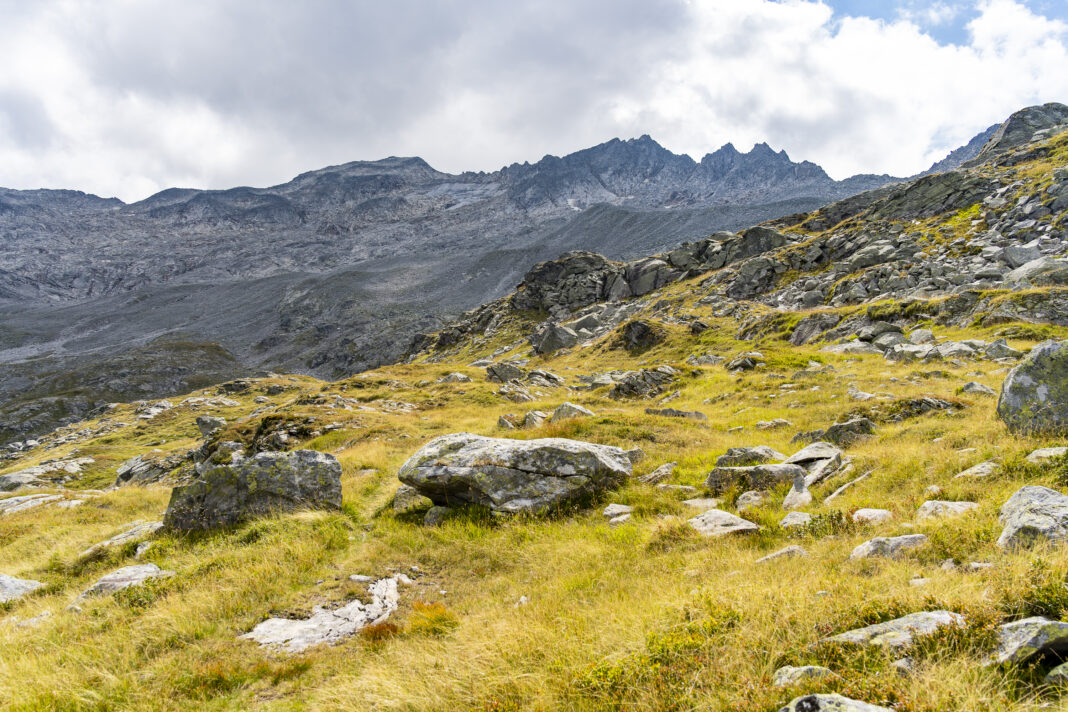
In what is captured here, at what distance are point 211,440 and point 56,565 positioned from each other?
1843cm

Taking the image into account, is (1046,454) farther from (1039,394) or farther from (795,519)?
(795,519)

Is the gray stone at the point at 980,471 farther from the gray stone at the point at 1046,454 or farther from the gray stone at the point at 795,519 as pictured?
the gray stone at the point at 795,519

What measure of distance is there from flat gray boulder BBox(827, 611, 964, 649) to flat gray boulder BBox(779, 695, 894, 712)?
89 centimetres

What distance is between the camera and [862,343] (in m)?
30.6

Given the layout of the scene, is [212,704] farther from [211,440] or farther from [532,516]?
[211,440]

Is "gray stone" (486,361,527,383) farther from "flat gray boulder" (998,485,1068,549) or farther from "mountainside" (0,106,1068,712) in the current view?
"flat gray boulder" (998,485,1068,549)

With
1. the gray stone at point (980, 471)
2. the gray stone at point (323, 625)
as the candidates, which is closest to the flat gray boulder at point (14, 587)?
the gray stone at point (323, 625)

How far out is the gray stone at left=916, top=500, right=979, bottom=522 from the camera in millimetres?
6727

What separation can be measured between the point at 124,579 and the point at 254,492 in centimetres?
329

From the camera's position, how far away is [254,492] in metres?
11.8

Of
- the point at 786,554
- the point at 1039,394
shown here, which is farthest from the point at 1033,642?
the point at 1039,394

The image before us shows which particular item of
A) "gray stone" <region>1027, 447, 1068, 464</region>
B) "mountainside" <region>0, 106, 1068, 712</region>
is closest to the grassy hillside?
"mountainside" <region>0, 106, 1068, 712</region>

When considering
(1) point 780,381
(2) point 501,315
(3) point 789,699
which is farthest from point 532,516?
(2) point 501,315

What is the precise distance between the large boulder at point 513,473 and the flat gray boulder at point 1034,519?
746 cm
